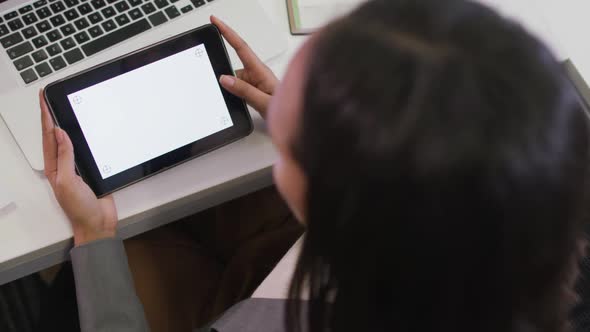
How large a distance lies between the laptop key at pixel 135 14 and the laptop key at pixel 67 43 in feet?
0.24

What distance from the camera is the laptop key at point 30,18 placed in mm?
643

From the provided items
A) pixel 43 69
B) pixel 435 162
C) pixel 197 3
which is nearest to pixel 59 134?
pixel 43 69

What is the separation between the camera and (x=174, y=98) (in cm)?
59

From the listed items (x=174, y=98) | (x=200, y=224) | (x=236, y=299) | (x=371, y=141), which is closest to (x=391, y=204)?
(x=371, y=141)

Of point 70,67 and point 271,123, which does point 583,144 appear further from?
point 70,67

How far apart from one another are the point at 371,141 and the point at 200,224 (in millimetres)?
572

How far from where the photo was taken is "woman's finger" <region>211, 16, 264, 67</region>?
61 cm

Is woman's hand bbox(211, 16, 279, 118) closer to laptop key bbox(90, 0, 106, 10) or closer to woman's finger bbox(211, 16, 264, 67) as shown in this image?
woman's finger bbox(211, 16, 264, 67)

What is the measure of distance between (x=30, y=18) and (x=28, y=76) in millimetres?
72

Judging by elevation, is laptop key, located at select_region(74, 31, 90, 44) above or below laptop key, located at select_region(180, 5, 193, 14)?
below

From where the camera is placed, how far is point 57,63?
2.07 feet

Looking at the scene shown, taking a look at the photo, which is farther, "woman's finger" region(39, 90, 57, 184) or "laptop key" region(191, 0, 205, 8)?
"laptop key" region(191, 0, 205, 8)

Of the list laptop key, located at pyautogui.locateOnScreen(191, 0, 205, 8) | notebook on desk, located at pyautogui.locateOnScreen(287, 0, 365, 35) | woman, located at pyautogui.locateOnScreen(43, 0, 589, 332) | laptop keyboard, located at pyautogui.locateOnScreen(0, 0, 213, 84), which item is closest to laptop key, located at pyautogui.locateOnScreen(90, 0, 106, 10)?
laptop keyboard, located at pyautogui.locateOnScreen(0, 0, 213, 84)

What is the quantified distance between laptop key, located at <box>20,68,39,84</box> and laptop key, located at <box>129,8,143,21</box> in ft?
0.42
